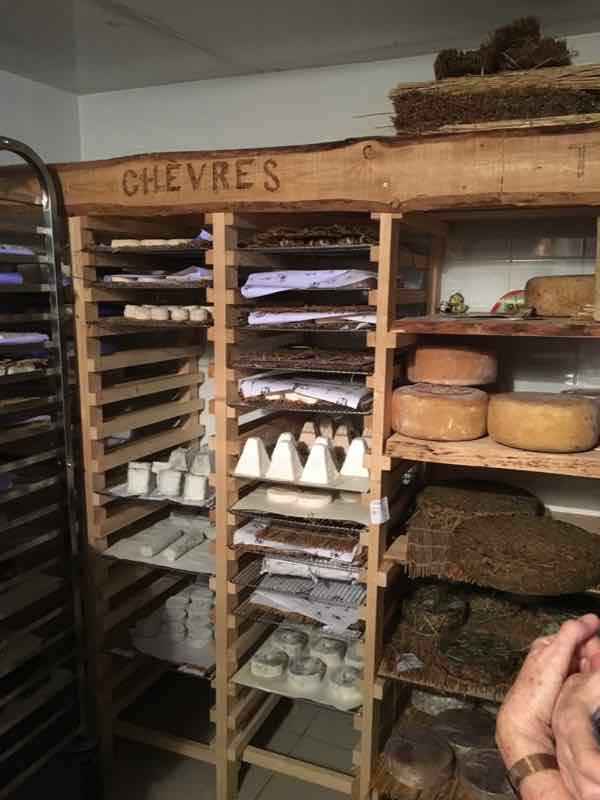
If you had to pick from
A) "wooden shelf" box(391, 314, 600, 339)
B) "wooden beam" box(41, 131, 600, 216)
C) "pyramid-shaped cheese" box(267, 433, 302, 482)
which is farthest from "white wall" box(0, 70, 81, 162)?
"wooden shelf" box(391, 314, 600, 339)

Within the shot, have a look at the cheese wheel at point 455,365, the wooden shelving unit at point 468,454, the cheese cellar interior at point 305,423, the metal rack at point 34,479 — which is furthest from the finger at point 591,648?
the metal rack at point 34,479

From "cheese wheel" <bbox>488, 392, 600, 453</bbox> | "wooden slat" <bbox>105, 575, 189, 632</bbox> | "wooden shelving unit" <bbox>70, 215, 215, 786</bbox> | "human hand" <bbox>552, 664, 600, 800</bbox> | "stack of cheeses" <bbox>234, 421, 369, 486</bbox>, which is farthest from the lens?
"wooden slat" <bbox>105, 575, 189, 632</bbox>

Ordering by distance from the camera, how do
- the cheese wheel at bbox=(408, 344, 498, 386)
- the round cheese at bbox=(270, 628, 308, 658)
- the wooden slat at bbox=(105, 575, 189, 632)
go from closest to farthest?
the cheese wheel at bbox=(408, 344, 498, 386) < the round cheese at bbox=(270, 628, 308, 658) < the wooden slat at bbox=(105, 575, 189, 632)

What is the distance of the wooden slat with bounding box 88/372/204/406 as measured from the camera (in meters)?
2.20

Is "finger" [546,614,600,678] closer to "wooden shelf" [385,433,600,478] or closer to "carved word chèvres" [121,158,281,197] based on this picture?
"wooden shelf" [385,433,600,478]

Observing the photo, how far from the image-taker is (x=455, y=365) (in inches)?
72.5

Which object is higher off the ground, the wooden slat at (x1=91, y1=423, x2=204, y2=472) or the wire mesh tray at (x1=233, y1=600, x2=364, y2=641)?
the wooden slat at (x1=91, y1=423, x2=204, y2=472)

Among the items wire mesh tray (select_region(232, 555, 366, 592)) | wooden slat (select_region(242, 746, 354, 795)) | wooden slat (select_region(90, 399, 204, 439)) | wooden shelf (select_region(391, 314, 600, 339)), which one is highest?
wooden shelf (select_region(391, 314, 600, 339))

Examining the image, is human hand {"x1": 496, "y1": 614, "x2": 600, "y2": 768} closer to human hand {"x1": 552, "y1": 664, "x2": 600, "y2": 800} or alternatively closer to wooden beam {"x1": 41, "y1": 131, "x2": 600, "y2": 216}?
human hand {"x1": 552, "y1": 664, "x2": 600, "y2": 800}

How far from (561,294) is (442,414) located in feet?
1.46

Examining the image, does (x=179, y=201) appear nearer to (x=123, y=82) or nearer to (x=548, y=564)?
(x=123, y=82)

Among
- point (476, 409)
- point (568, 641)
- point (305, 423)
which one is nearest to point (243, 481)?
point (305, 423)

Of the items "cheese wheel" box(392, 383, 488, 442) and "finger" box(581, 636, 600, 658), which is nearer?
"finger" box(581, 636, 600, 658)

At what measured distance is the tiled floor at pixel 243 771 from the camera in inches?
88.2
